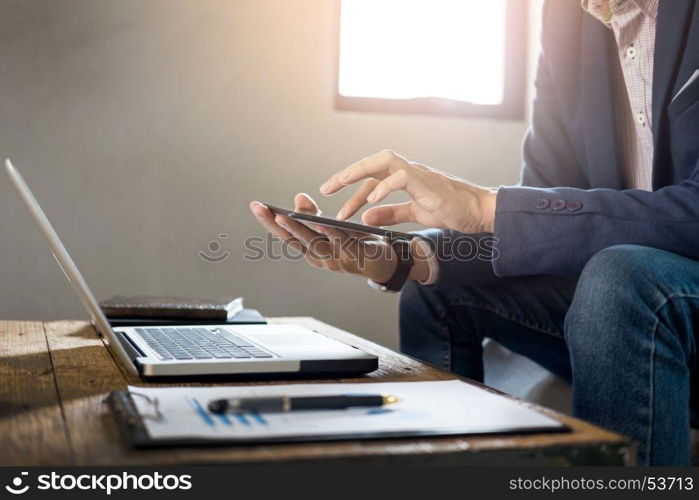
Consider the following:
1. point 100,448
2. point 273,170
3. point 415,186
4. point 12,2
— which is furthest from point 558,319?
point 12,2

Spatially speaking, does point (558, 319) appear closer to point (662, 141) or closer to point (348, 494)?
point (662, 141)

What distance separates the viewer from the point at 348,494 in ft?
1.60

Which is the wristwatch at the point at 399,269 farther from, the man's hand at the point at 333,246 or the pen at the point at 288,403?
the pen at the point at 288,403

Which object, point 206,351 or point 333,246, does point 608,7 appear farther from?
point 206,351

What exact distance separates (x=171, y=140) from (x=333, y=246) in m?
1.27

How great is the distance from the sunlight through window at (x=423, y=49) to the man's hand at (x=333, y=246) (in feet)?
4.36

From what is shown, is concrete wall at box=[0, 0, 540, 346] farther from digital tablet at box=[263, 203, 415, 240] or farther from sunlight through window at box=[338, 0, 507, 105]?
digital tablet at box=[263, 203, 415, 240]

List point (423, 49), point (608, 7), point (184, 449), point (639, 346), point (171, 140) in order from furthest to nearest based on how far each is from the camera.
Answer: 1. point (423, 49)
2. point (171, 140)
3. point (608, 7)
4. point (639, 346)
5. point (184, 449)

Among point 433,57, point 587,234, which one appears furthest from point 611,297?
point 433,57

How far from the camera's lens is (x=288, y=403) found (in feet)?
1.93

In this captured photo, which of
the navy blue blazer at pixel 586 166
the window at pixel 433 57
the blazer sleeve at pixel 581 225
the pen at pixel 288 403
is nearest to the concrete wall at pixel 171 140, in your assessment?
the window at pixel 433 57

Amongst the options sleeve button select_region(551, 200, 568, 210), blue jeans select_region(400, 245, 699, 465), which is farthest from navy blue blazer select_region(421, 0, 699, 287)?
blue jeans select_region(400, 245, 699, 465)

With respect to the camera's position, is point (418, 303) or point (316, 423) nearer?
point (316, 423)

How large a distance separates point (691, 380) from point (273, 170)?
1.61 m
